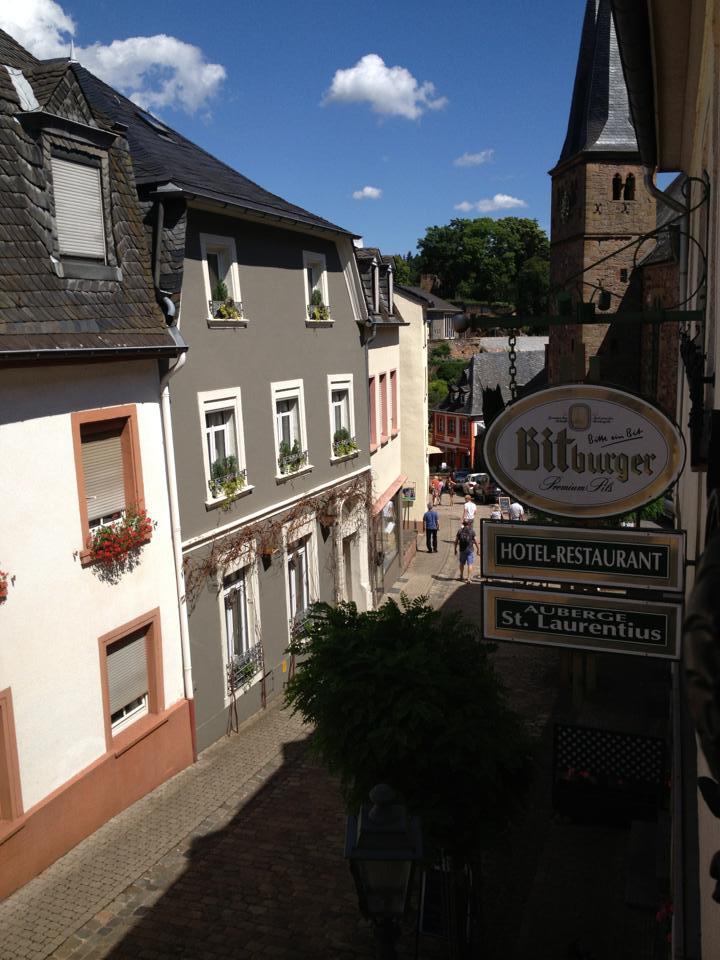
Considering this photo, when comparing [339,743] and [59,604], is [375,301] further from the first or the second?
[339,743]

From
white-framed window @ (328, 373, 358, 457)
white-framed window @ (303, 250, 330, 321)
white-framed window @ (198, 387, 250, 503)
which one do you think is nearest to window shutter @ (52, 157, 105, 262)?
white-framed window @ (198, 387, 250, 503)

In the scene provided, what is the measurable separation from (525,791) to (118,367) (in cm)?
701

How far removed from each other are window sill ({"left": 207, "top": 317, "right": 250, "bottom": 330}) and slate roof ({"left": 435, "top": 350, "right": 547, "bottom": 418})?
3727cm

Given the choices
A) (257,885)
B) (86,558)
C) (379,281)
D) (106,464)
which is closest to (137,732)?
(86,558)

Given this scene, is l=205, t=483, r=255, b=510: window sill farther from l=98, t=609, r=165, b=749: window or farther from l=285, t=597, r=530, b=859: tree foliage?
l=285, t=597, r=530, b=859: tree foliage

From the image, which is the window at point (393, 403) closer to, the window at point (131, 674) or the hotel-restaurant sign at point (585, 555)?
the window at point (131, 674)

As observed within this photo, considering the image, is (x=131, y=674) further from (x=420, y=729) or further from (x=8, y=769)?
(x=420, y=729)

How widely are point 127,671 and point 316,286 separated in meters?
8.90

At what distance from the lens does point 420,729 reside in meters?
6.72

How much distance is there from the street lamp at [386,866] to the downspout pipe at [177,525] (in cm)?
790

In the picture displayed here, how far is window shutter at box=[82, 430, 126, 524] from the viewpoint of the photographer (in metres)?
10.2

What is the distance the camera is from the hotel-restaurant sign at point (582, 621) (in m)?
4.62

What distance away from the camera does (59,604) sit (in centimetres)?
962

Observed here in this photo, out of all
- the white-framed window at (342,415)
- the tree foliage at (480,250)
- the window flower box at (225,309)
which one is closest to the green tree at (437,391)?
the tree foliage at (480,250)
